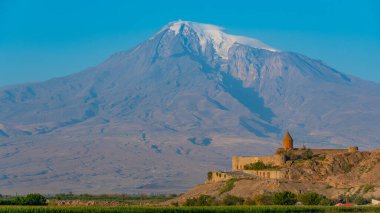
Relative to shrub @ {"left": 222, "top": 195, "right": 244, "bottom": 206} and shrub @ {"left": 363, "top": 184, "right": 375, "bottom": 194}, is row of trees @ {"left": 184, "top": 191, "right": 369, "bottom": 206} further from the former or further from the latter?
shrub @ {"left": 363, "top": 184, "right": 375, "bottom": 194}

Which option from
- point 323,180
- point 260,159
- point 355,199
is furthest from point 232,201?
point 260,159

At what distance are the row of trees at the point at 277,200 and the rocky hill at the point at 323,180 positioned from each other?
2474 millimetres

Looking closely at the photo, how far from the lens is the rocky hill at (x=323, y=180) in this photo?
235ft

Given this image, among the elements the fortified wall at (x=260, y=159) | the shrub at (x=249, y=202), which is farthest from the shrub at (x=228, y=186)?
the shrub at (x=249, y=202)

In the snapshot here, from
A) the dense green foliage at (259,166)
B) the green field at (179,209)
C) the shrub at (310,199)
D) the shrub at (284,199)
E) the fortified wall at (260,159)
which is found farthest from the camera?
the dense green foliage at (259,166)

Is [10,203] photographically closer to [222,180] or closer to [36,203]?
[36,203]

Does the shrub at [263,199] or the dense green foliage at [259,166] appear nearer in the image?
the shrub at [263,199]

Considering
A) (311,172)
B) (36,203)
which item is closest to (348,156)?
(311,172)

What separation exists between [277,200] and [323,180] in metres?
12.5

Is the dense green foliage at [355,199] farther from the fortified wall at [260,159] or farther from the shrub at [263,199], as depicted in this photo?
the fortified wall at [260,159]

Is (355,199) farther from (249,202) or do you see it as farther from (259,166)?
(259,166)

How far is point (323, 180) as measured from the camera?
76.2 meters

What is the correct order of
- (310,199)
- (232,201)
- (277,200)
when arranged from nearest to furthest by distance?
(277,200) → (310,199) → (232,201)

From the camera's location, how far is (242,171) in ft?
271
